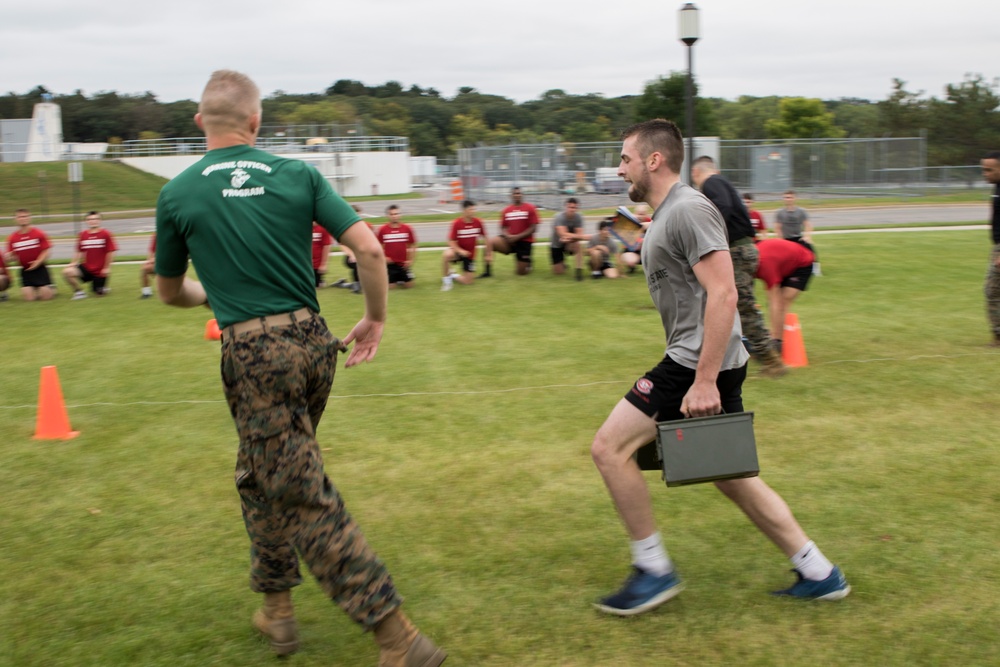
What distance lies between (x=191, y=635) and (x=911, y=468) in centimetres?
427

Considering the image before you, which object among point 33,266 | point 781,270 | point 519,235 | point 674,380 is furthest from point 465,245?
point 674,380

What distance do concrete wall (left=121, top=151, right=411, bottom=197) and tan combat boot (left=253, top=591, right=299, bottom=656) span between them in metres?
52.1

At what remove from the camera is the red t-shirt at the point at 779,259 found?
8.62 m

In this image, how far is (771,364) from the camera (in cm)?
814

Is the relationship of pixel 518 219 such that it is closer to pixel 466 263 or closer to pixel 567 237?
pixel 567 237

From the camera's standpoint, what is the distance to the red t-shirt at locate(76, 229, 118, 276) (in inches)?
602

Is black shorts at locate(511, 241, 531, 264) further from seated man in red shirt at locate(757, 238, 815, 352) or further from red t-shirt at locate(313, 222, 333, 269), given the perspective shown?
seated man in red shirt at locate(757, 238, 815, 352)

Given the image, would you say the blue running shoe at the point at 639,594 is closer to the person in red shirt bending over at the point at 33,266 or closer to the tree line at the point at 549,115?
the person in red shirt bending over at the point at 33,266

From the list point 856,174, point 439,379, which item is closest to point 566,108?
point 856,174

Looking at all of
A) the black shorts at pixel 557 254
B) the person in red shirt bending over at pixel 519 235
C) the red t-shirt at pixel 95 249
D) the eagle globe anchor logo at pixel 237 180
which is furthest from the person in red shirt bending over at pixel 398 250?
the eagle globe anchor logo at pixel 237 180

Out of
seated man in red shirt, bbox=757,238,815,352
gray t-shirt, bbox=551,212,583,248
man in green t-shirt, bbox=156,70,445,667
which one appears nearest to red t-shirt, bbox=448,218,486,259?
gray t-shirt, bbox=551,212,583,248

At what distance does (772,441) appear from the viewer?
6.19 meters

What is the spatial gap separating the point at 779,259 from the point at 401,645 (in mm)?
6446

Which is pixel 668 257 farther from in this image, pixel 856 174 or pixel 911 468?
pixel 856 174
